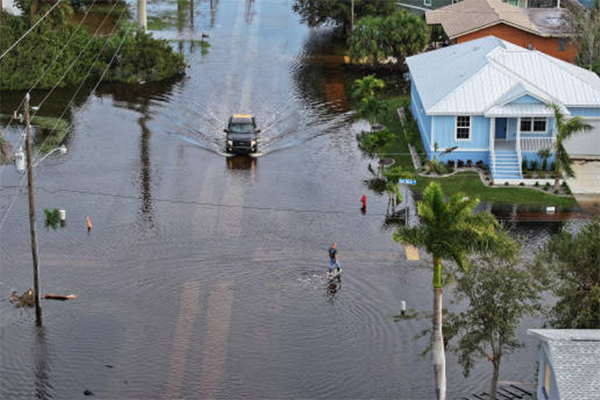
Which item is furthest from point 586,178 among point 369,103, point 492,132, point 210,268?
point 210,268

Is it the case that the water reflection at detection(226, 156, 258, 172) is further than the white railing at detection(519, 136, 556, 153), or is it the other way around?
the water reflection at detection(226, 156, 258, 172)

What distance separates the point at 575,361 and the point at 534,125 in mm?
31515

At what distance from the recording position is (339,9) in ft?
315

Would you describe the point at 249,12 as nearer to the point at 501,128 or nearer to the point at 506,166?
the point at 501,128

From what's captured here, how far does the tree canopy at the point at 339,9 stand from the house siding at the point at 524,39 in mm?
12983

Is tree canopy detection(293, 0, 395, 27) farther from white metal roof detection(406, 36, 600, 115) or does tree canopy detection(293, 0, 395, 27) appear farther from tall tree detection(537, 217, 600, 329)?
tall tree detection(537, 217, 600, 329)

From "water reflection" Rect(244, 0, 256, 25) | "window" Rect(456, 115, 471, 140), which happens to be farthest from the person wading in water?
"water reflection" Rect(244, 0, 256, 25)

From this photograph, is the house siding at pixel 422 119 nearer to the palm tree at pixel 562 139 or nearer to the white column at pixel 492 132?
the white column at pixel 492 132

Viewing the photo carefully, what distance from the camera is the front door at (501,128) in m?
61.3

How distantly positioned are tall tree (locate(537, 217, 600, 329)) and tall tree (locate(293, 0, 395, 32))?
208ft

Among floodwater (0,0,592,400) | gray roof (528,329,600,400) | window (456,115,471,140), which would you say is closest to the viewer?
gray roof (528,329,600,400)

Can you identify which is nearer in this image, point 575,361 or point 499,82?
point 575,361

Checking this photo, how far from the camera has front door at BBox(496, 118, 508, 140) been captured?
61.3 metres

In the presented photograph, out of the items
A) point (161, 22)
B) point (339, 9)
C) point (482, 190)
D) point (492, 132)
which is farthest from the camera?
point (161, 22)
